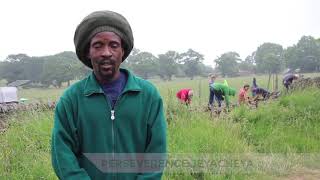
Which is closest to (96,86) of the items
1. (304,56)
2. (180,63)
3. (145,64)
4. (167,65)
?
(145,64)

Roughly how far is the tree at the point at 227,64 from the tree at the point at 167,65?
6.56 m

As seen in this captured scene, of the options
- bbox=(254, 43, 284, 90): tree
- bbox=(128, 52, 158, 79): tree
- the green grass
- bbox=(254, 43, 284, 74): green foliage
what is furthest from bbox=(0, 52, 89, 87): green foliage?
the green grass

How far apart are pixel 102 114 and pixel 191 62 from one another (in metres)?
54.0

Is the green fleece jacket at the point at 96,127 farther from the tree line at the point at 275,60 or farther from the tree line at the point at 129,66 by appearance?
the tree line at the point at 275,60

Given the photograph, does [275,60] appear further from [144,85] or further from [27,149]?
[144,85]

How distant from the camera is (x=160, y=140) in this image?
167 centimetres

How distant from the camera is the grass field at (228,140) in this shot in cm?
362

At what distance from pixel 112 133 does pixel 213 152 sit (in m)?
2.60

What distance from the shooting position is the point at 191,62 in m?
55.1

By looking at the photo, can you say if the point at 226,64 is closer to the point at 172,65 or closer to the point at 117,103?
the point at 172,65

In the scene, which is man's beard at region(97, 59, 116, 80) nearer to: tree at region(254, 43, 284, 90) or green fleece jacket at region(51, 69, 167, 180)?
green fleece jacket at region(51, 69, 167, 180)

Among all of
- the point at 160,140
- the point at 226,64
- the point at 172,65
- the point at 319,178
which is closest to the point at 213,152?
the point at 319,178

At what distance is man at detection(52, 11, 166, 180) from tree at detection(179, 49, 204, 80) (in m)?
46.0

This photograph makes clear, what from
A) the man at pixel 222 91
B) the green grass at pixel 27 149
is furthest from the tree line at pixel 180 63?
the green grass at pixel 27 149
